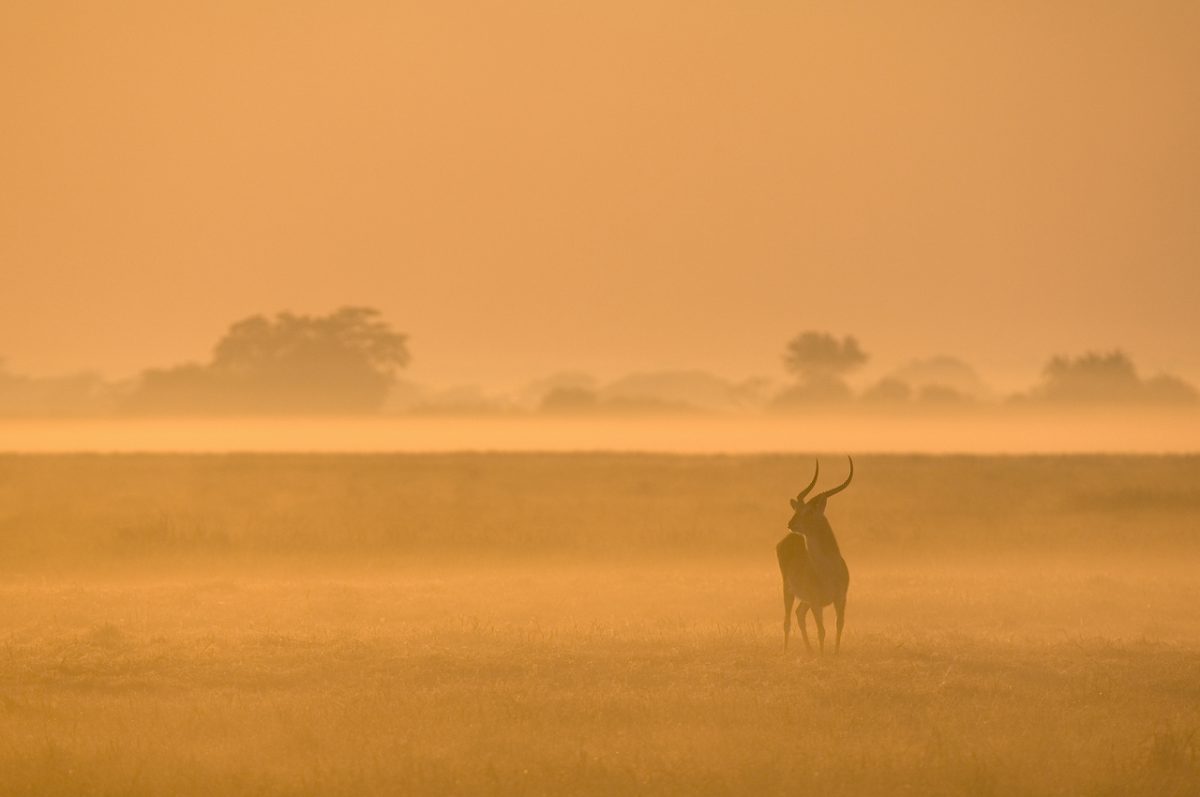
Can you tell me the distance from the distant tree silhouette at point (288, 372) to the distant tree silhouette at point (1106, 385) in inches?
1630

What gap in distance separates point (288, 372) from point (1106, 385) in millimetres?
50116

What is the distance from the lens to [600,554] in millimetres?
32656

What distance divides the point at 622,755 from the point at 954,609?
10792 mm

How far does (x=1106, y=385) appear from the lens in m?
99.2

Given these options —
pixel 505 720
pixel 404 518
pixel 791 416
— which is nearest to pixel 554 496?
pixel 404 518

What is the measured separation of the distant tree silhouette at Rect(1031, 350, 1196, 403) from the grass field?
62093 mm

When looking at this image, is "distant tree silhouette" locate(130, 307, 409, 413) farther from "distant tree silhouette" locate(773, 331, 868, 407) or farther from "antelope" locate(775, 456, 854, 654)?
"antelope" locate(775, 456, 854, 654)

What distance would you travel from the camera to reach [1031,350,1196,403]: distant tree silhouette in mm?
98938

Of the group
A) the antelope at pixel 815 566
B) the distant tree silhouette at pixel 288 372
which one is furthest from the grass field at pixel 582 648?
the distant tree silhouette at pixel 288 372

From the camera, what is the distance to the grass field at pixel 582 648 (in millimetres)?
13508

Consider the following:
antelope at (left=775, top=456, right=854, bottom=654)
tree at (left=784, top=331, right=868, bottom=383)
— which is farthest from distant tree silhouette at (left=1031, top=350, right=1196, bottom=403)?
antelope at (left=775, top=456, right=854, bottom=654)

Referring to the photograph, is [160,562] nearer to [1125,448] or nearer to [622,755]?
[622,755]

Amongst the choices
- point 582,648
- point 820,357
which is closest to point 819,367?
point 820,357

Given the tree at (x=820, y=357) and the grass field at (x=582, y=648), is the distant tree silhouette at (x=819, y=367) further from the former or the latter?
the grass field at (x=582, y=648)
